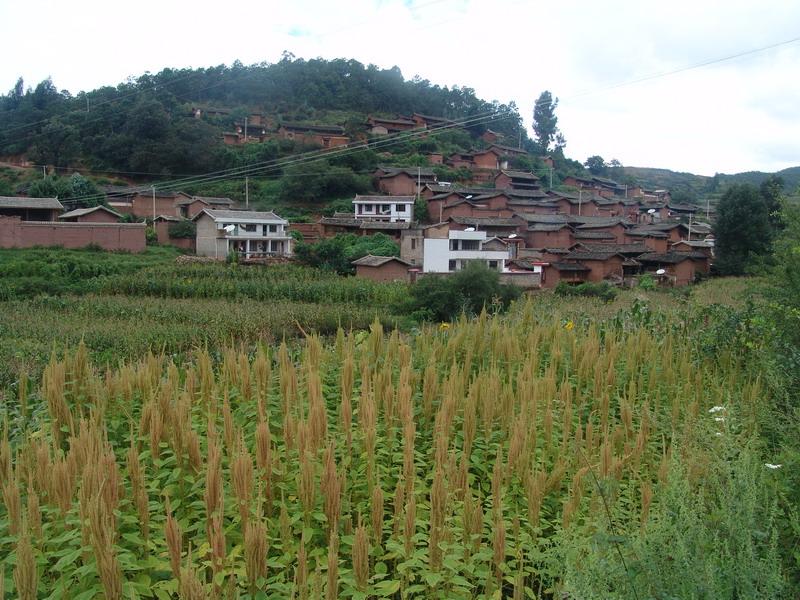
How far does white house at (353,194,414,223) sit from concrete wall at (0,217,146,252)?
12483 millimetres

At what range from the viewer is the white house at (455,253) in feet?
88.6

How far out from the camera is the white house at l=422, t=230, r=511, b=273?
2702cm

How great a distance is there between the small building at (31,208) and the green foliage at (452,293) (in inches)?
779

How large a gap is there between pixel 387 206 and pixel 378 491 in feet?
113

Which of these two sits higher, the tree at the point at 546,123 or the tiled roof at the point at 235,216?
the tree at the point at 546,123

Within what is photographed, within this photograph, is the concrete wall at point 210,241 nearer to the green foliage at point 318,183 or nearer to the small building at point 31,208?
the small building at point 31,208

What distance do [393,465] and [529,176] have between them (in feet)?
148

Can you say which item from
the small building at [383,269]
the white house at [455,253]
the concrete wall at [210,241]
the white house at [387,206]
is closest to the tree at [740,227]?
the white house at [455,253]

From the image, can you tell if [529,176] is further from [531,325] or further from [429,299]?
[531,325]

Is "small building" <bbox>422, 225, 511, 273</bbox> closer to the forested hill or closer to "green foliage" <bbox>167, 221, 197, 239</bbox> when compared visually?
"green foliage" <bbox>167, 221, 197, 239</bbox>

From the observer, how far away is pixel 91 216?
2867 cm

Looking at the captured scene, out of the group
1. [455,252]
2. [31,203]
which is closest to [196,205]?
[31,203]

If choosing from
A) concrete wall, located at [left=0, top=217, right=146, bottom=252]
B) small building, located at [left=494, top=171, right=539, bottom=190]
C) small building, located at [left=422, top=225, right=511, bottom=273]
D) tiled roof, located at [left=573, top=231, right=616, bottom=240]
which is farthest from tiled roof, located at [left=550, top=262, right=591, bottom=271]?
concrete wall, located at [left=0, top=217, right=146, bottom=252]

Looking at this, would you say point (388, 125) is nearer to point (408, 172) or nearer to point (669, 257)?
point (408, 172)
